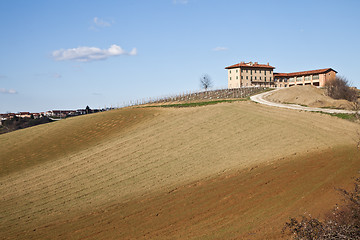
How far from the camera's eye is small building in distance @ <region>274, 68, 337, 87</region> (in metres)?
99.6

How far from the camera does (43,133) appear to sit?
170ft

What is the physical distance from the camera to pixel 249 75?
356ft

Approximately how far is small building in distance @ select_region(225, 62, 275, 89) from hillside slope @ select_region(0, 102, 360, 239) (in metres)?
64.5

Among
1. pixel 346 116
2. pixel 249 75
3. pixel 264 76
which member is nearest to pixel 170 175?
pixel 346 116

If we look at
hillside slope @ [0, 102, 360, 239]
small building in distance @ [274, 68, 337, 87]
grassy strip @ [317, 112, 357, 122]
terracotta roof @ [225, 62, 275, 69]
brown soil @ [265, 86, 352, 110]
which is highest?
terracotta roof @ [225, 62, 275, 69]

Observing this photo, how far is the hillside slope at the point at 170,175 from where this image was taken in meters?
17.3

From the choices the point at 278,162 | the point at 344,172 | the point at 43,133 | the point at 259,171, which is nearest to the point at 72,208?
the point at 259,171

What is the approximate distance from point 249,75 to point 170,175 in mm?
89465

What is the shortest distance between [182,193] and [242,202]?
4292mm

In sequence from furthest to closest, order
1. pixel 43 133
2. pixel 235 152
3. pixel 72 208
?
pixel 43 133 < pixel 235 152 < pixel 72 208

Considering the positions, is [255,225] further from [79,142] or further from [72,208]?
[79,142]

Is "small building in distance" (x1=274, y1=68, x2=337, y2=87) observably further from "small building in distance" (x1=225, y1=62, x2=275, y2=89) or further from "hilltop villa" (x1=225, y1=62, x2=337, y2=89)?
"small building in distance" (x1=225, y1=62, x2=275, y2=89)

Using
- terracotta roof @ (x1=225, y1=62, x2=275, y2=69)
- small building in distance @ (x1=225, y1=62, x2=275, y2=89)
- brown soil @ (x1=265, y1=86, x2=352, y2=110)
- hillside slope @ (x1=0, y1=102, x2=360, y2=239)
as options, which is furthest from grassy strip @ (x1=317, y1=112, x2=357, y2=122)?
terracotta roof @ (x1=225, y1=62, x2=275, y2=69)

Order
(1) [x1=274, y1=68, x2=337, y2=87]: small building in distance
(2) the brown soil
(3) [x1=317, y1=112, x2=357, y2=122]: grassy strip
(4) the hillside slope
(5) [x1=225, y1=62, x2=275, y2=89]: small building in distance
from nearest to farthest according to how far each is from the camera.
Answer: (4) the hillside slope < (3) [x1=317, y1=112, x2=357, y2=122]: grassy strip < (2) the brown soil < (1) [x1=274, y1=68, x2=337, y2=87]: small building in distance < (5) [x1=225, y1=62, x2=275, y2=89]: small building in distance
